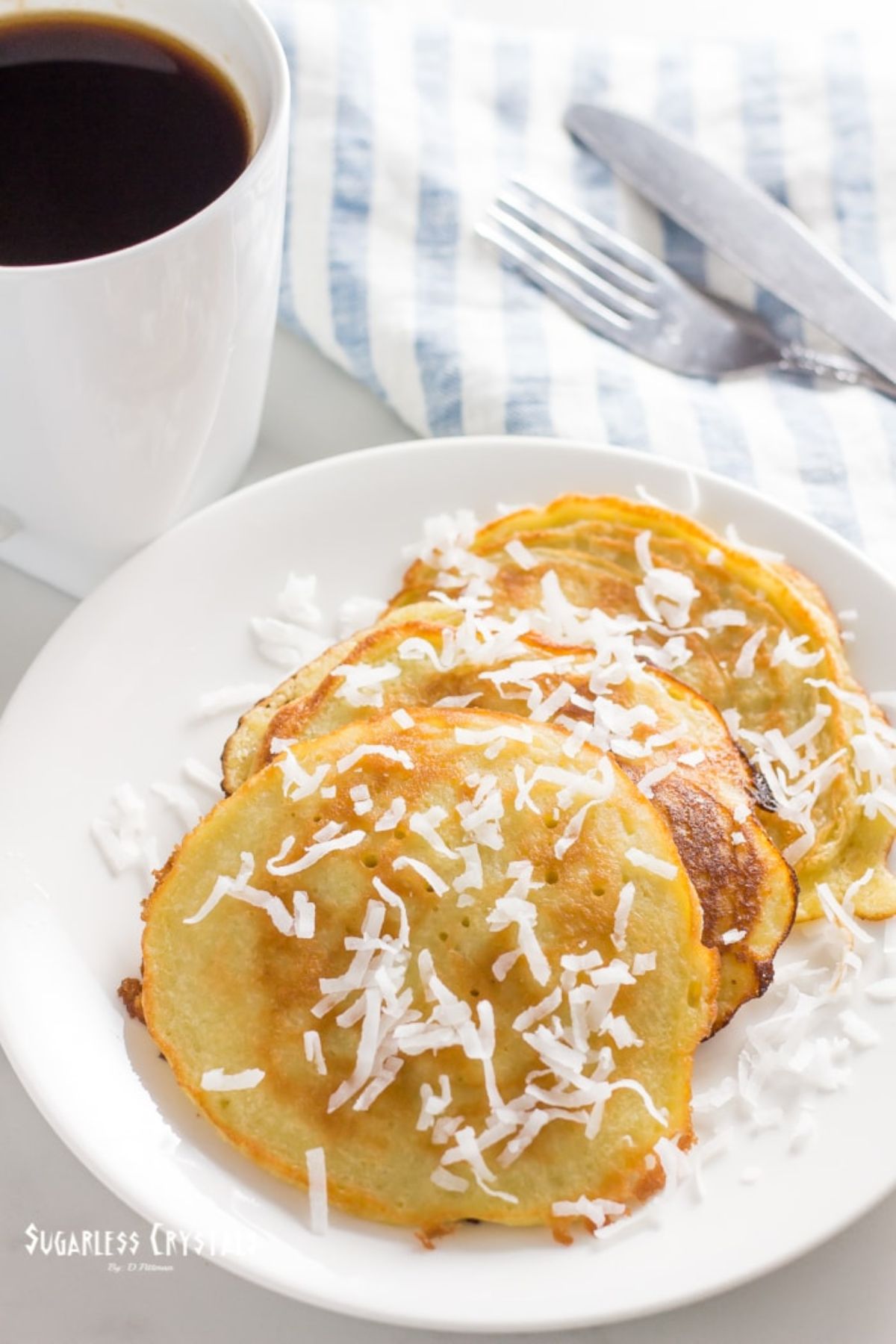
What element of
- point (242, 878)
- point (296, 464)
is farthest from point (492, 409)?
point (242, 878)

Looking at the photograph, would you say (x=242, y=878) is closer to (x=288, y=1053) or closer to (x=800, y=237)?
(x=288, y=1053)

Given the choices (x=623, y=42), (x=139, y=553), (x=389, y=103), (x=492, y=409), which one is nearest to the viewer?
(x=139, y=553)

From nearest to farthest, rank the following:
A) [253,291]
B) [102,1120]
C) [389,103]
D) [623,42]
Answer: [102,1120]
[253,291]
[389,103]
[623,42]

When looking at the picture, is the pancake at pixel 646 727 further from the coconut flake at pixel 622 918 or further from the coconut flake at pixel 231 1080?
the coconut flake at pixel 231 1080

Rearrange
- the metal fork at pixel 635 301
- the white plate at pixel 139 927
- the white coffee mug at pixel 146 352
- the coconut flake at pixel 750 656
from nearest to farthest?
the white plate at pixel 139 927
the white coffee mug at pixel 146 352
the coconut flake at pixel 750 656
the metal fork at pixel 635 301

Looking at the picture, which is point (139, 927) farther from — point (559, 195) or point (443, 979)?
point (559, 195)

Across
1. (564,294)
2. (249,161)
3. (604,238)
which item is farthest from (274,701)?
(604,238)

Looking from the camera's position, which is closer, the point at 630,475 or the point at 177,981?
the point at 177,981

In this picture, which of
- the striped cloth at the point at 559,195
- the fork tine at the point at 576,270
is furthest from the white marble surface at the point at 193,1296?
the fork tine at the point at 576,270
